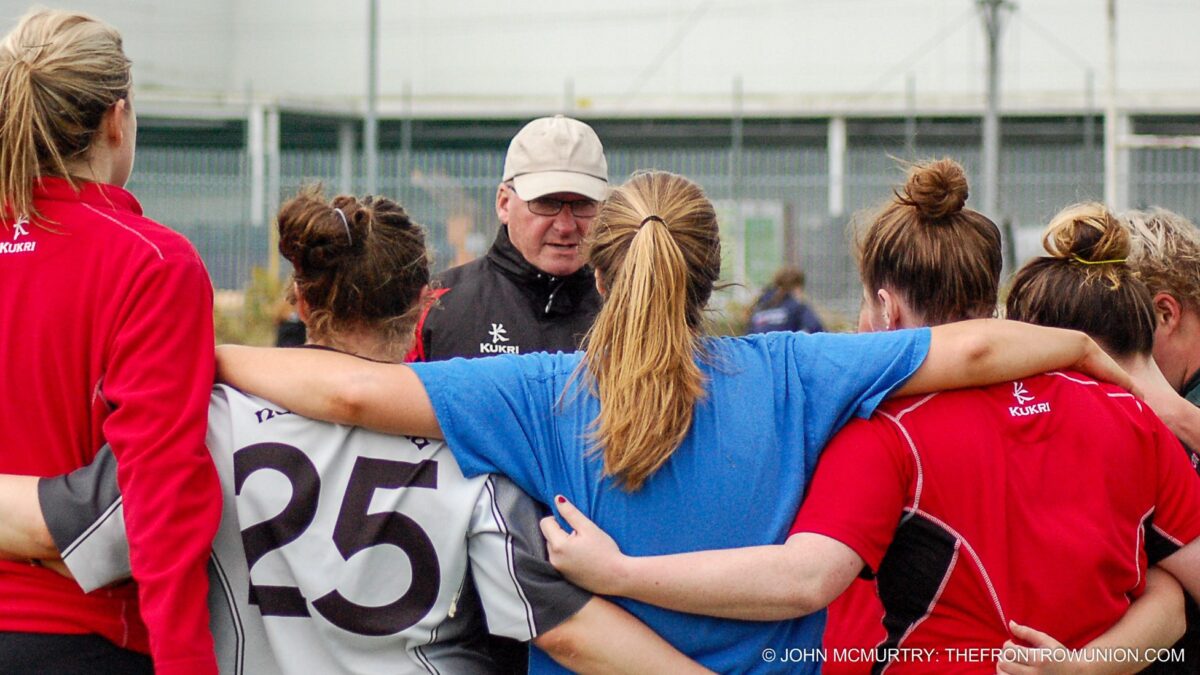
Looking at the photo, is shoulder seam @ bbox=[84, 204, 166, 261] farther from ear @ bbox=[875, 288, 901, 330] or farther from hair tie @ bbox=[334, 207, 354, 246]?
ear @ bbox=[875, 288, 901, 330]

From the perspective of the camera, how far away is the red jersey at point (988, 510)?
7.44 ft

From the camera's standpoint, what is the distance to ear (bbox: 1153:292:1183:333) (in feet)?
9.68

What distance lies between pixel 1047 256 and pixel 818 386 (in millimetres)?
805

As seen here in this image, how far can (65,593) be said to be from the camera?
2164 millimetres

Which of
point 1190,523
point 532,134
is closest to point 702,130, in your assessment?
point 532,134

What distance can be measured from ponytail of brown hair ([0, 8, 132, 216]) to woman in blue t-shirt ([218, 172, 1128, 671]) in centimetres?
47

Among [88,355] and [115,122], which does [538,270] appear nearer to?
[115,122]

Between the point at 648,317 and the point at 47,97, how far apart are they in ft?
3.72

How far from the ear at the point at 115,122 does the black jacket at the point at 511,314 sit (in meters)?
1.56

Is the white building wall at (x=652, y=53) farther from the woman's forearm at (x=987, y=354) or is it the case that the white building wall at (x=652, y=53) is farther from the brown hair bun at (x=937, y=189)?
the woman's forearm at (x=987, y=354)

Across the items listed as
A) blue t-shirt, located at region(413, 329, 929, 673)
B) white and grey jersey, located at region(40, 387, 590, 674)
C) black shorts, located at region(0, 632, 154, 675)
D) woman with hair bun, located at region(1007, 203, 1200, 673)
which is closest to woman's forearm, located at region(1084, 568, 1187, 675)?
woman with hair bun, located at region(1007, 203, 1200, 673)

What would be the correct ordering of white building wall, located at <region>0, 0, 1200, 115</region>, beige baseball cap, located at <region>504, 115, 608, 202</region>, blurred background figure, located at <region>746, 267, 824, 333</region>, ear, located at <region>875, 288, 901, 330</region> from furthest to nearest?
white building wall, located at <region>0, 0, 1200, 115</region> < blurred background figure, located at <region>746, 267, 824, 333</region> < beige baseball cap, located at <region>504, 115, 608, 202</region> < ear, located at <region>875, 288, 901, 330</region>

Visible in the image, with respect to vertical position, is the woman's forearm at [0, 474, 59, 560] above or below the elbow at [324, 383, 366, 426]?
below

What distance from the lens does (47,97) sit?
221cm
